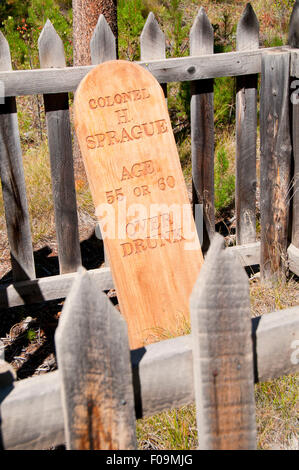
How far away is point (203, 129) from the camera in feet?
10.3

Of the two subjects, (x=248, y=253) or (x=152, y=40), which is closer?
(x=152, y=40)

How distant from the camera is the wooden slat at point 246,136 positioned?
307 cm

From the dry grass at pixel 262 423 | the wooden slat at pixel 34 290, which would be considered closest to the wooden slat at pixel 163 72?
the wooden slat at pixel 34 290

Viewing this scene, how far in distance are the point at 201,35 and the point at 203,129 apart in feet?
1.78

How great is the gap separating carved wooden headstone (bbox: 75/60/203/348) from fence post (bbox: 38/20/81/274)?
352mm

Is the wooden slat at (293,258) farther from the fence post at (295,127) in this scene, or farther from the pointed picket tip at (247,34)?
the pointed picket tip at (247,34)

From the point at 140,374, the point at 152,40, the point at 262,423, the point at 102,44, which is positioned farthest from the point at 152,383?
the point at 152,40

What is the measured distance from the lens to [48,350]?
3.14 m

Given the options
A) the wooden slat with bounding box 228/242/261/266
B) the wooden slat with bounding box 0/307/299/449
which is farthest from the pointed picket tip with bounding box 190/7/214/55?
the wooden slat with bounding box 0/307/299/449

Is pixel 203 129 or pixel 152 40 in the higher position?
pixel 152 40

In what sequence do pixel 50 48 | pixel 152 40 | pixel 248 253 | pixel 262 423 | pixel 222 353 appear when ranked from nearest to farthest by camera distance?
1. pixel 222 353
2. pixel 262 423
3. pixel 50 48
4. pixel 152 40
5. pixel 248 253

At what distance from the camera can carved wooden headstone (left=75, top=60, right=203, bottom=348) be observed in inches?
102

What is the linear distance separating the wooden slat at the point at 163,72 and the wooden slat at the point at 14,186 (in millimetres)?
91

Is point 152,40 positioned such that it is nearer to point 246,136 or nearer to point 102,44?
point 102,44
